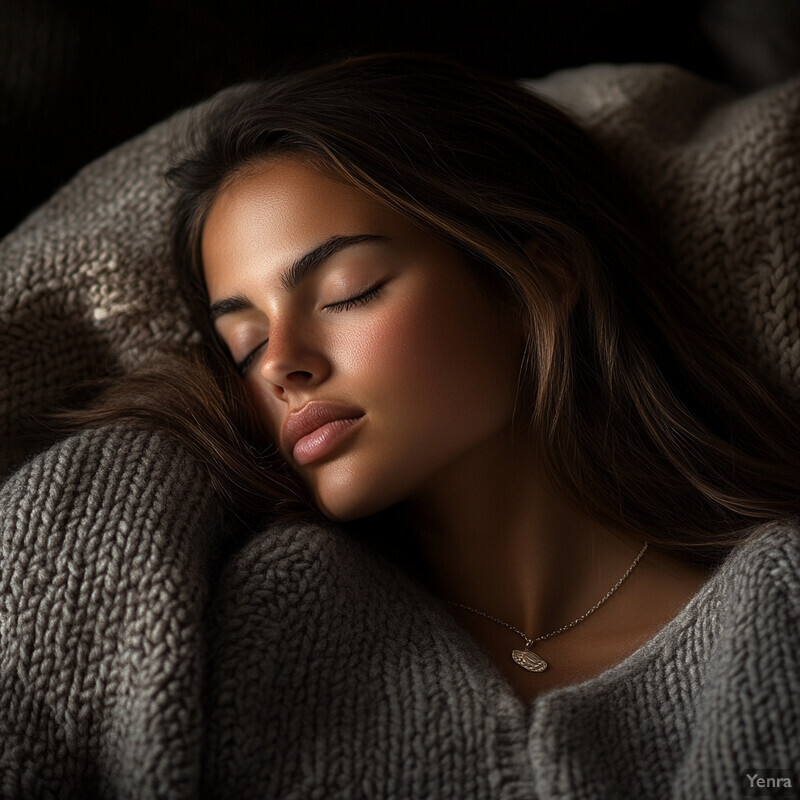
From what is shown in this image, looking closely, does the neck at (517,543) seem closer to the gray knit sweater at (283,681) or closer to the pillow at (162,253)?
the gray knit sweater at (283,681)

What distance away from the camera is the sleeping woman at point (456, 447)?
85cm

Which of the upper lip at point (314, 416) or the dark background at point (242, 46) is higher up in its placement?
the dark background at point (242, 46)

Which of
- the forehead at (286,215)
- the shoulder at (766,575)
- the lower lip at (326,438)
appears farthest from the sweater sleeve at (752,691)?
the forehead at (286,215)

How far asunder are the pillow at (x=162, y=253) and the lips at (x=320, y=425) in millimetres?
266

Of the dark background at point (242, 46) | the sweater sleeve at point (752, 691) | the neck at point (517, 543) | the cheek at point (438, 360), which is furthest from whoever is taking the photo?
the dark background at point (242, 46)

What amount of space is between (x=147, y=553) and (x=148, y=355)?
0.35 meters

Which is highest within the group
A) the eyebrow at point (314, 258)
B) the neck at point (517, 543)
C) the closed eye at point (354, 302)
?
the eyebrow at point (314, 258)

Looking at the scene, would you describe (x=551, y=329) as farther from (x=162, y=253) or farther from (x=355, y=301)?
(x=162, y=253)

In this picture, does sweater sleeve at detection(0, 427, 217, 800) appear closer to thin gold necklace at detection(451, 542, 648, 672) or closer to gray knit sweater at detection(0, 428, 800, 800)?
gray knit sweater at detection(0, 428, 800, 800)

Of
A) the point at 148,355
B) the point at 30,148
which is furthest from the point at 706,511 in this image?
the point at 30,148

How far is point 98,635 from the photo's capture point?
0.83 meters

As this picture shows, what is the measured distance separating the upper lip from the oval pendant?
0.33 metres

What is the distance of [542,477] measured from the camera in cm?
109

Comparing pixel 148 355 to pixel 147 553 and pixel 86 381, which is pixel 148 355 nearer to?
pixel 86 381
